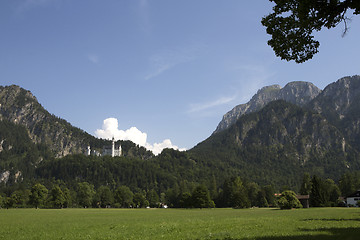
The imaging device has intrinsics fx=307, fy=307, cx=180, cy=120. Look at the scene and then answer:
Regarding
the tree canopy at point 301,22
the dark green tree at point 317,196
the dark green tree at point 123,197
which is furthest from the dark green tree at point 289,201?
the dark green tree at point 123,197

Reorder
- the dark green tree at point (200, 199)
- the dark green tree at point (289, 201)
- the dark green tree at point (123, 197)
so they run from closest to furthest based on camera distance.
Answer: the dark green tree at point (289, 201), the dark green tree at point (200, 199), the dark green tree at point (123, 197)

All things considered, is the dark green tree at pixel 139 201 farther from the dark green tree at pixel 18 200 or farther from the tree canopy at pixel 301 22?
the tree canopy at pixel 301 22

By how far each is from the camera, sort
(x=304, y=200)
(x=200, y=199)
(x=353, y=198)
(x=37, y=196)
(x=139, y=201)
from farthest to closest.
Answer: (x=139, y=201) → (x=37, y=196) → (x=200, y=199) → (x=353, y=198) → (x=304, y=200)

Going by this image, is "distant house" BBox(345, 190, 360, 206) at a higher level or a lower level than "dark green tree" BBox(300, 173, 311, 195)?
lower

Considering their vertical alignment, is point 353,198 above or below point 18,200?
below

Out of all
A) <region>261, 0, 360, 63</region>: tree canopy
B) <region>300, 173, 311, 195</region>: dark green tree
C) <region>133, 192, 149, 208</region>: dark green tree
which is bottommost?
<region>133, 192, 149, 208</region>: dark green tree

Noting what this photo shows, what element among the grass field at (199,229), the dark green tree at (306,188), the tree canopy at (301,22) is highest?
the tree canopy at (301,22)

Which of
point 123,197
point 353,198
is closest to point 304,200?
point 353,198

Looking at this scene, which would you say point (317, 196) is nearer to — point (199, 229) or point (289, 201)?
point (289, 201)

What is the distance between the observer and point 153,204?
186875mm

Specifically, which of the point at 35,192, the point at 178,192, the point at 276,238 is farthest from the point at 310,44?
the point at 178,192

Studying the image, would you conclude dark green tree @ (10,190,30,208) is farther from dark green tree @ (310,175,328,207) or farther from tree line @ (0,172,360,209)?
dark green tree @ (310,175,328,207)

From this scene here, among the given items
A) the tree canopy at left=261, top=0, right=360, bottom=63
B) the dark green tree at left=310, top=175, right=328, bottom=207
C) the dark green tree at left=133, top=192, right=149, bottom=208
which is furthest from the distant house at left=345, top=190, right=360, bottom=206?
the tree canopy at left=261, top=0, right=360, bottom=63

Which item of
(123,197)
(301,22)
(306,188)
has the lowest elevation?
(123,197)
